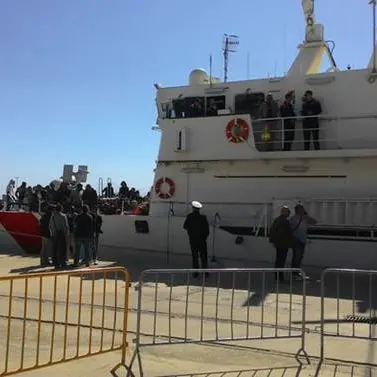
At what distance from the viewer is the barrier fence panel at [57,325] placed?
563cm

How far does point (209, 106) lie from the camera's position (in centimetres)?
1484

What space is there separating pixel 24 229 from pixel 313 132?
8.09 meters

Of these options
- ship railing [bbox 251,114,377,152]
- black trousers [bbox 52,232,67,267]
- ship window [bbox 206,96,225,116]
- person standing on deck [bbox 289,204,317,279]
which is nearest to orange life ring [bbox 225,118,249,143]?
ship railing [bbox 251,114,377,152]

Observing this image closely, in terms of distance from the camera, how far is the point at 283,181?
13836 millimetres

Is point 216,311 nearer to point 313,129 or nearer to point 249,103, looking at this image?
point 313,129

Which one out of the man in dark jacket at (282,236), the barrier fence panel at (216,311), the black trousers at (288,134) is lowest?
the barrier fence panel at (216,311)

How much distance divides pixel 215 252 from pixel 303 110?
3831 millimetres

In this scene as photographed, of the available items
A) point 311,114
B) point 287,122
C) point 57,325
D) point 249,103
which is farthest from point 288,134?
point 57,325

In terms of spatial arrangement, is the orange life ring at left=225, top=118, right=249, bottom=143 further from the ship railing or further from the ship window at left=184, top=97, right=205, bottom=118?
the ship window at left=184, top=97, right=205, bottom=118

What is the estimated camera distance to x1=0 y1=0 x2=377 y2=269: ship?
12.9 m

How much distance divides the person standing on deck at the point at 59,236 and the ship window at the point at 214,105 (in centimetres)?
441

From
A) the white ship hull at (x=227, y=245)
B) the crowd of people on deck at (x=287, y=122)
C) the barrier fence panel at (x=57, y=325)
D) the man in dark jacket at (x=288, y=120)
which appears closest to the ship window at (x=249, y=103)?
the crowd of people on deck at (x=287, y=122)

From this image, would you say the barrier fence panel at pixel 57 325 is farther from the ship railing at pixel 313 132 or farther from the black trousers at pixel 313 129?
the black trousers at pixel 313 129

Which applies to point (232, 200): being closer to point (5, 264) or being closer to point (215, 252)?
point (215, 252)
